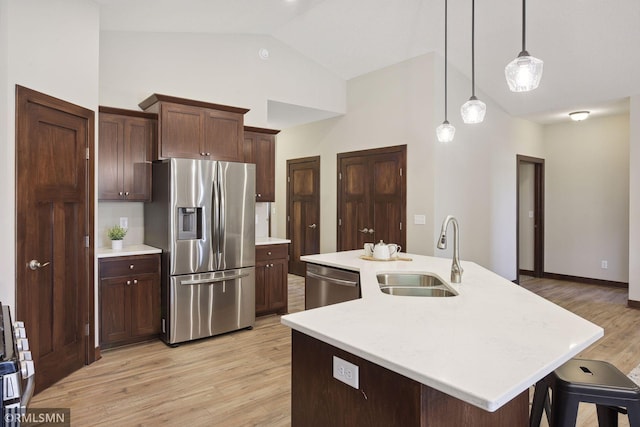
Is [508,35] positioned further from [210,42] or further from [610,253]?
[610,253]

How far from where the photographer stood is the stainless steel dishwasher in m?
2.84

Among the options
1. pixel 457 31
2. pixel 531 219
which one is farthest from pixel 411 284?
pixel 531 219

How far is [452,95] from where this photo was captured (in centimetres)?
499

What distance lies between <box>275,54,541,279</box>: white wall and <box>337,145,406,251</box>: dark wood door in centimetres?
13

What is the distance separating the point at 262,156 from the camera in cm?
471

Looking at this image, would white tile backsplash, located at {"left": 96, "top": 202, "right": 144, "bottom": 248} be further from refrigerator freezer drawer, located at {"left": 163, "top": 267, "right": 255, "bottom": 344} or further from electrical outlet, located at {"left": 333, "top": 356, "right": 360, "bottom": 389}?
electrical outlet, located at {"left": 333, "top": 356, "right": 360, "bottom": 389}

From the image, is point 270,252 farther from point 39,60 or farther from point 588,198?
point 588,198

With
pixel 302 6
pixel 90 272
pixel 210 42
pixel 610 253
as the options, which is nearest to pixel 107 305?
pixel 90 272

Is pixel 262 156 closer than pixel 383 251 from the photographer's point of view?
No

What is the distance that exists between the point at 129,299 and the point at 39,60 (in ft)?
6.61

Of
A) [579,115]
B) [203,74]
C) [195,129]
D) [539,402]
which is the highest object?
[203,74]

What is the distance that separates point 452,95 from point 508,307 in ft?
12.6

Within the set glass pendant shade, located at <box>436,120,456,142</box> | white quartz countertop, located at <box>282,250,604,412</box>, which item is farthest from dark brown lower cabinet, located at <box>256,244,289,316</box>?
white quartz countertop, located at <box>282,250,604,412</box>

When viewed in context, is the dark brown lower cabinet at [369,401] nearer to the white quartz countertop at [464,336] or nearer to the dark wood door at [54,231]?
the white quartz countertop at [464,336]
